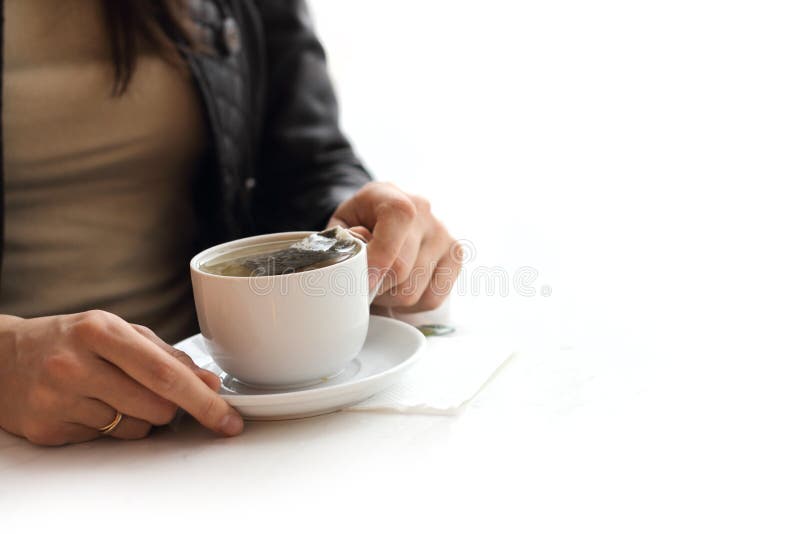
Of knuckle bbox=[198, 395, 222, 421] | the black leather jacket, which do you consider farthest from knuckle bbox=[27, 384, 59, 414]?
the black leather jacket

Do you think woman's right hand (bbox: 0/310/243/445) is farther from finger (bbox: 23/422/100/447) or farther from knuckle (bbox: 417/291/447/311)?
knuckle (bbox: 417/291/447/311)

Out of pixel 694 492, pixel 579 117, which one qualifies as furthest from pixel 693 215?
pixel 694 492

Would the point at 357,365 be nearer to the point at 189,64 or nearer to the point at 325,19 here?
the point at 189,64

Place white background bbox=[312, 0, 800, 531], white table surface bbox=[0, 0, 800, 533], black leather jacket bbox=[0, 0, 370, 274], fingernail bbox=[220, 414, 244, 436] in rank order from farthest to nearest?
black leather jacket bbox=[0, 0, 370, 274] < white background bbox=[312, 0, 800, 531] < fingernail bbox=[220, 414, 244, 436] < white table surface bbox=[0, 0, 800, 533]

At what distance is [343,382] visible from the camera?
2.22ft

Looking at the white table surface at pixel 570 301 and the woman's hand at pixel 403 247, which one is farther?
the woman's hand at pixel 403 247

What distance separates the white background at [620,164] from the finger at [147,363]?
0.90 ft

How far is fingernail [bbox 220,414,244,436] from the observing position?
2.03 feet

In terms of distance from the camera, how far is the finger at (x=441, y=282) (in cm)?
86

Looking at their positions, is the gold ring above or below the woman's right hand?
below

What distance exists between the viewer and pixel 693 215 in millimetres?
1410

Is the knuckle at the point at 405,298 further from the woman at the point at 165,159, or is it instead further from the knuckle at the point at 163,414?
the knuckle at the point at 163,414

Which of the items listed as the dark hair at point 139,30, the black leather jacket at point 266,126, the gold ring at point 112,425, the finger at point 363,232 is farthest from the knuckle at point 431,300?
the dark hair at point 139,30

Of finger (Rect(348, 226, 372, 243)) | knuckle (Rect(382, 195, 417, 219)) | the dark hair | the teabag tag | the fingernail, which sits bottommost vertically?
the fingernail
